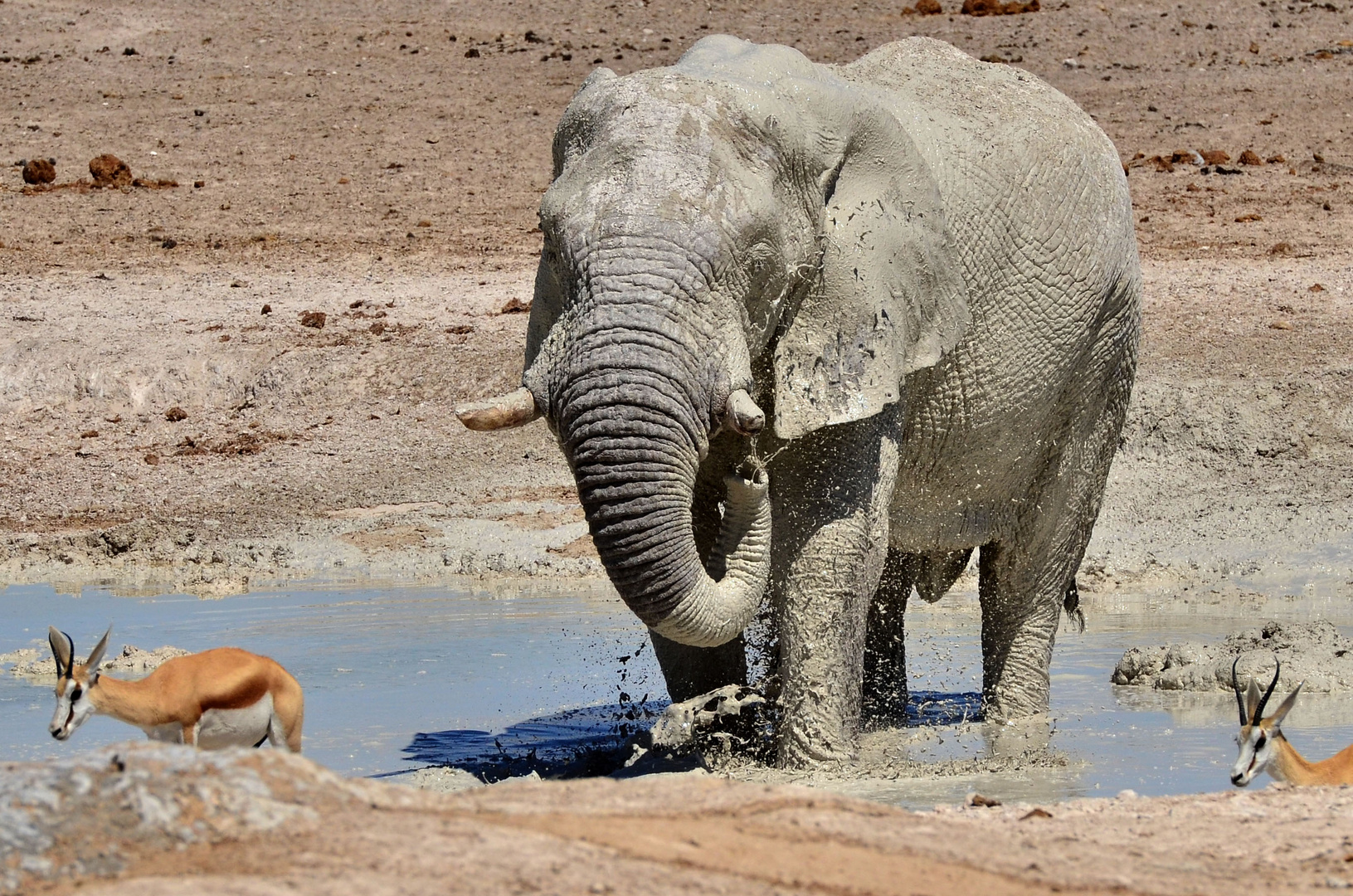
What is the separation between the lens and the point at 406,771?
7.38 meters

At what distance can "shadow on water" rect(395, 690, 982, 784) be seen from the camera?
747 cm

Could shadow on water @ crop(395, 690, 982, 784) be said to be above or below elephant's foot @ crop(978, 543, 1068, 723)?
below

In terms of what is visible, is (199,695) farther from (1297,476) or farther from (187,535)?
(1297,476)

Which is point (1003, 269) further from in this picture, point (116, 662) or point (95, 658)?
point (116, 662)

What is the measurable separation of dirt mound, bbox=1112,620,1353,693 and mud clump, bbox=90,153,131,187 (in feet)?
46.6

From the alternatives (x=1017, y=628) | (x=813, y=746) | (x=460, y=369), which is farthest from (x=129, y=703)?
(x=460, y=369)

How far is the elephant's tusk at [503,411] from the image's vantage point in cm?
587

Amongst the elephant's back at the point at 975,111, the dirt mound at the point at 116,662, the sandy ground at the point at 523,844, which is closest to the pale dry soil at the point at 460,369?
the sandy ground at the point at 523,844

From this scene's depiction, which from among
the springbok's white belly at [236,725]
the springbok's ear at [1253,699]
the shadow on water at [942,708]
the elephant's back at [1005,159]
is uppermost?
the elephant's back at [1005,159]

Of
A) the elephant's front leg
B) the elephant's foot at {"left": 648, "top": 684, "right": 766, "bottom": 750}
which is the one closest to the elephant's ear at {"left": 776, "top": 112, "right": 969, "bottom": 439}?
the elephant's front leg

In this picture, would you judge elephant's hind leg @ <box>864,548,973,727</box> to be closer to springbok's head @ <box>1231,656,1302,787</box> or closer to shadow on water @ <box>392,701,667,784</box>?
shadow on water @ <box>392,701,667,784</box>

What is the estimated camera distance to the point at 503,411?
5867 mm

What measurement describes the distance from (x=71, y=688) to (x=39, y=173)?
14.8 metres

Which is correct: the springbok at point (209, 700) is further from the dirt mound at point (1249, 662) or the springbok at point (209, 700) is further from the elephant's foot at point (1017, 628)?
the dirt mound at point (1249, 662)
